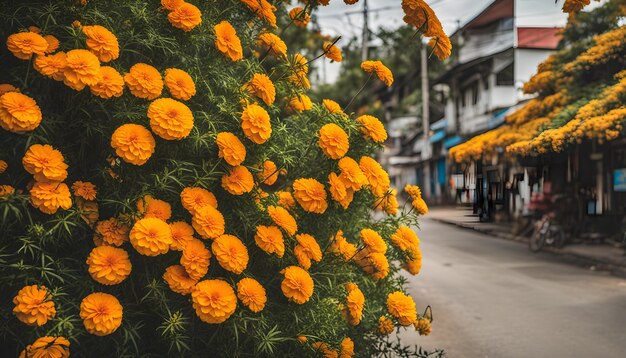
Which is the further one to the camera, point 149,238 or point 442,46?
point 442,46

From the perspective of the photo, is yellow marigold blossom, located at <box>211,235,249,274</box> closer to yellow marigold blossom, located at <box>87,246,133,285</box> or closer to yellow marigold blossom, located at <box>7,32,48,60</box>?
yellow marigold blossom, located at <box>87,246,133,285</box>

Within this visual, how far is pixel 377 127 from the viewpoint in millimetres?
2650

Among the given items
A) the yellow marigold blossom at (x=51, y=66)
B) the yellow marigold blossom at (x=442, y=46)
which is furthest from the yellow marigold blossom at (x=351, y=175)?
the yellow marigold blossom at (x=51, y=66)

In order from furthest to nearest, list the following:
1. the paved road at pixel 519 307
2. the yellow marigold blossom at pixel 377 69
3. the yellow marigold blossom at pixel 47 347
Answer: the paved road at pixel 519 307
the yellow marigold blossom at pixel 377 69
the yellow marigold blossom at pixel 47 347

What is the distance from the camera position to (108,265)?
203 cm

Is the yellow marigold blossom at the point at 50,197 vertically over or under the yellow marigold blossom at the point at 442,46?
under

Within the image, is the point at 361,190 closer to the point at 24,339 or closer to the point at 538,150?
the point at 24,339

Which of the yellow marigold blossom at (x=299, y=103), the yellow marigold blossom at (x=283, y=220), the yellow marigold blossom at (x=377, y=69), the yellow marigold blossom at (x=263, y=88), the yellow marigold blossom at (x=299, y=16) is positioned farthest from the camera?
the yellow marigold blossom at (x=299, y=103)

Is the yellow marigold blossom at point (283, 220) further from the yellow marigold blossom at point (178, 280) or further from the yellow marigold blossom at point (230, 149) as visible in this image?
the yellow marigold blossom at point (178, 280)

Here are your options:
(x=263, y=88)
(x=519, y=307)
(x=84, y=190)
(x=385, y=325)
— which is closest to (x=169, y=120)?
(x=84, y=190)

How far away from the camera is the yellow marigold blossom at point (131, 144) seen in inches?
79.7

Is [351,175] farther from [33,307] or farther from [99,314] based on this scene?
[33,307]

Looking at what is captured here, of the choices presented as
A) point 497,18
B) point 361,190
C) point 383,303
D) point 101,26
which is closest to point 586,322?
point 383,303

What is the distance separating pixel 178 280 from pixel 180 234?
0.60 ft
